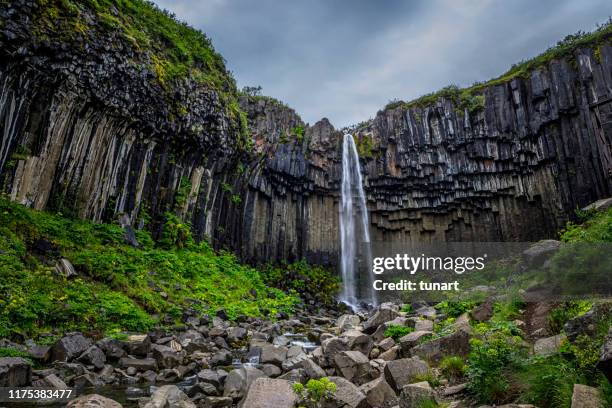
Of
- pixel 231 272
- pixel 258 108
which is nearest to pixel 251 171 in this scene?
pixel 258 108

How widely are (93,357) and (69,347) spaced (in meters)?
0.62

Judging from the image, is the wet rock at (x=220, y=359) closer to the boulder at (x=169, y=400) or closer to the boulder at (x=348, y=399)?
the boulder at (x=169, y=400)

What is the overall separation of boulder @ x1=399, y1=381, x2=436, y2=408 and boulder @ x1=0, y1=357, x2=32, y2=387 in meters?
6.44

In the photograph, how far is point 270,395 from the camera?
19.2ft

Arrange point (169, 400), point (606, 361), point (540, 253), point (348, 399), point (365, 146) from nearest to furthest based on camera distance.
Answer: point (606, 361), point (348, 399), point (169, 400), point (540, 253), point (365, 146)

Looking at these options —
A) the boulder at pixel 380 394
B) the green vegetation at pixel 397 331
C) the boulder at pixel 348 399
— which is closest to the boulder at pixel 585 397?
the boulder at pixel 380 394

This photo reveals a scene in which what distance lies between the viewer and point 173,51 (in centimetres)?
2348

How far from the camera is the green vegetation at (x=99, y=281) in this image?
10195 millimetres

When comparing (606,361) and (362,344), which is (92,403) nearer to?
(362,344)

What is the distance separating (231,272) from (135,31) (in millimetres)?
14065

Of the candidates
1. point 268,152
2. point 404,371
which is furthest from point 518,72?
point 404,371

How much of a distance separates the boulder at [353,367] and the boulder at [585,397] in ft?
13.7

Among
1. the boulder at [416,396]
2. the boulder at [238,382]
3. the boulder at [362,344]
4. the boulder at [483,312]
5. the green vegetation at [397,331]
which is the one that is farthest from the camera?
the green vegetation at [397,331]

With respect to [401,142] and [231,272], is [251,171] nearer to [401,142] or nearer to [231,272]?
[231,272]
